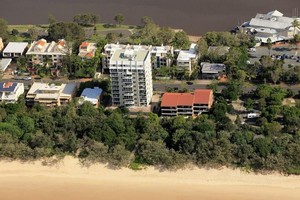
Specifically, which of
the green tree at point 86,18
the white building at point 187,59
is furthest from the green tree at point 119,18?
the white building at point 187,59

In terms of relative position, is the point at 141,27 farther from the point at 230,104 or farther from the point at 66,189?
the point at 66,189

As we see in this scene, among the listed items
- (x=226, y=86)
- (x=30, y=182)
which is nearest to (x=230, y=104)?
(x=226, y=86)

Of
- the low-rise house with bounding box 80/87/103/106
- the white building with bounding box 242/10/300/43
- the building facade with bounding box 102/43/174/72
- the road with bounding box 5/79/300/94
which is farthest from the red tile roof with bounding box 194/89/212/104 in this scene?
the white building with bounding box 242/10/300/43

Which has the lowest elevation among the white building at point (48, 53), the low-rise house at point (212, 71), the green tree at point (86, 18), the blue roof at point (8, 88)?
the blue roof at point (8, 88)

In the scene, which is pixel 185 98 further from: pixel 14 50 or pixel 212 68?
pixel 14 50

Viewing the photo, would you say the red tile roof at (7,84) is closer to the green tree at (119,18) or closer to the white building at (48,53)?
the white building at (48,53)

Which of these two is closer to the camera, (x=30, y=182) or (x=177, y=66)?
(x=30, y=182)

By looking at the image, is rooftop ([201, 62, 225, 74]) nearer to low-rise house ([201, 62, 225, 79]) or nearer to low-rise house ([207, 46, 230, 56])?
low-rise house ([201, 62, 225, 79])
